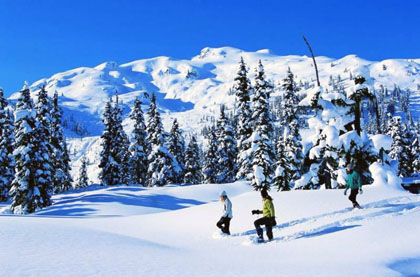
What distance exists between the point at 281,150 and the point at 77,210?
2266cm

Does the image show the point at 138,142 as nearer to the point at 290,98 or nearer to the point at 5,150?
the point at 5,150

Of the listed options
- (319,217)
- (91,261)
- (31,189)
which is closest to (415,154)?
(319,217)

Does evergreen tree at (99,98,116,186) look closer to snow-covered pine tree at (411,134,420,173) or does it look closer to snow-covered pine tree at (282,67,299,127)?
snow-covered pine tree at (282,67,299,127)

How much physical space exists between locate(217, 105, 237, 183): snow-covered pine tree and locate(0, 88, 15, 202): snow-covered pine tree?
87.6 feet

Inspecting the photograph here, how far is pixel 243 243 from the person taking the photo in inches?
517

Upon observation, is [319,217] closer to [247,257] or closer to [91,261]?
[247,257]

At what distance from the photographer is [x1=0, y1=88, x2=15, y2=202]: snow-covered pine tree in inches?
1571

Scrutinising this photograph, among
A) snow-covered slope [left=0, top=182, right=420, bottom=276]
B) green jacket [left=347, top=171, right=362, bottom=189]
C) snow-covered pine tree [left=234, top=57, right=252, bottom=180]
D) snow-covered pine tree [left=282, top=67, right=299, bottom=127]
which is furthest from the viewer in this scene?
snow-covered pine tree [left=282, top=67, right=299, bottom=127]

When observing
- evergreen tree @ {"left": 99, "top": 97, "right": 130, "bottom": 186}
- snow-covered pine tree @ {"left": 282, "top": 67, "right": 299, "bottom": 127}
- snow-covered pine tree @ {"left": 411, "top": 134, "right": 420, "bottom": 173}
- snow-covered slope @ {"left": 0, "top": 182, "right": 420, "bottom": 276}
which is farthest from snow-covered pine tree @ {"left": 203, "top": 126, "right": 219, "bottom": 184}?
snow-covered slope @ {"left": 0, "top": 182, "right": 420, "bottom": 276}

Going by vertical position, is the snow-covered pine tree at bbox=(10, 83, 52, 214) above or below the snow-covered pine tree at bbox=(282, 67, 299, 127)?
below

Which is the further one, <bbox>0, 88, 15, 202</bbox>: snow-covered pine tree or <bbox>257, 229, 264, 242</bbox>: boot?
<bbox>0, 88, 15, 202</bbox>: snow-covered pine tree

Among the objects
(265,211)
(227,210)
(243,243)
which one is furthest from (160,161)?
(265,211)

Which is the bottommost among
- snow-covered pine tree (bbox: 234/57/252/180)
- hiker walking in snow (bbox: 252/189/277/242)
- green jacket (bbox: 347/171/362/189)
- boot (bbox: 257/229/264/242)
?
boot (bbox: 257/229/264/242)

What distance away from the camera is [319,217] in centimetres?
1497
